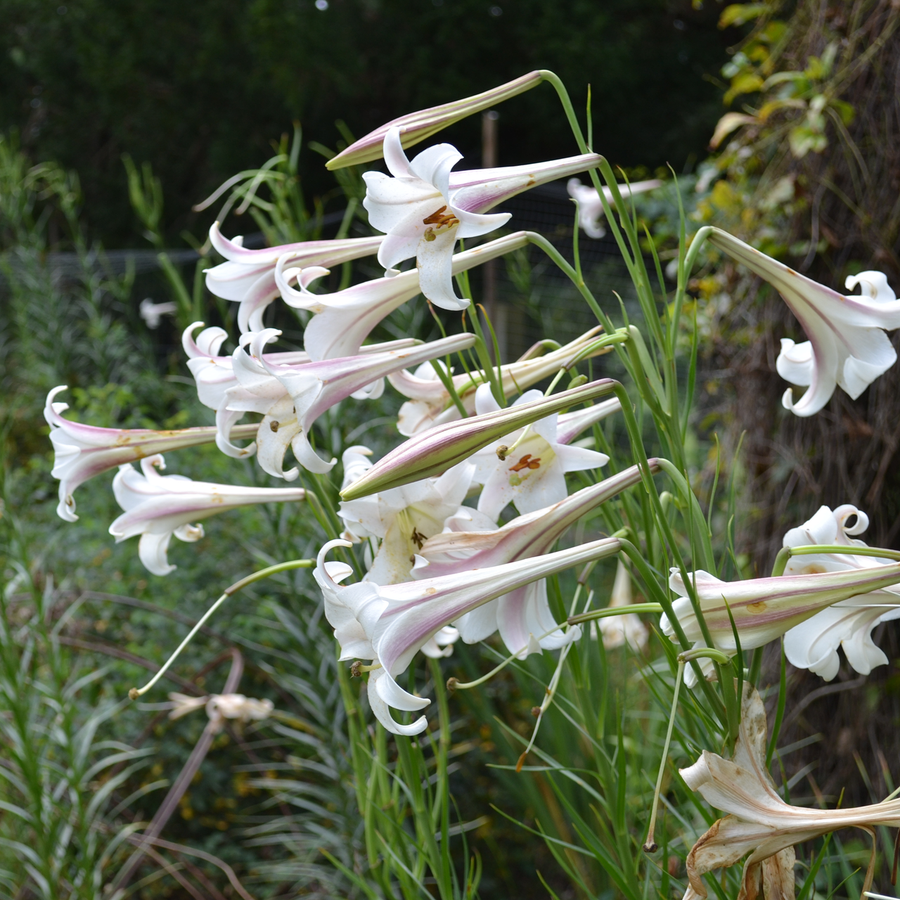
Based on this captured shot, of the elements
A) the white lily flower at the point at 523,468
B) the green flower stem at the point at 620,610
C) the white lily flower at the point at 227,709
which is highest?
the white lily flower at the point at 523,468

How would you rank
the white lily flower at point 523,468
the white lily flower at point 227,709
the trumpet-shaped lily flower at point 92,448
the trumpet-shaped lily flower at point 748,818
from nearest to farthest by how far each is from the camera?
the trumpet-shaped lily flower at point 748,818 → the white lily flower at point 523,468 → the trumpet-shaped lily flower at point 92,448 → the white lily flower at point 227,709

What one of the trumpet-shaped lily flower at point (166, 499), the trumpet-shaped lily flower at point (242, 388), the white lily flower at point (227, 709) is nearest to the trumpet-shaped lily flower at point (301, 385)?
the trumpet-shaped lily flower at point (242, 388)

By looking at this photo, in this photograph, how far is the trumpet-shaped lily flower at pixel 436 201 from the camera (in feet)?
1.52

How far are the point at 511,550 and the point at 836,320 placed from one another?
0.84 feet

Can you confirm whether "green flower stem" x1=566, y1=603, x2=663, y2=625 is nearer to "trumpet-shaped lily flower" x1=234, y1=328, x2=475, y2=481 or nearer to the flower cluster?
the flower cluster

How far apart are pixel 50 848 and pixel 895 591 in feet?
3.91

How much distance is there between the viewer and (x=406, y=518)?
1.79 feet

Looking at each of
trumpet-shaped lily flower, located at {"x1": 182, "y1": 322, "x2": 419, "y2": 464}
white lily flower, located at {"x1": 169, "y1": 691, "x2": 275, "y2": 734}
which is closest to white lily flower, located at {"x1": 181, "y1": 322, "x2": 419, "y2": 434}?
trumpet-shaped lily flower, located at {"x1": 182, "y1": 322, "x2": 419, "y2": 464}

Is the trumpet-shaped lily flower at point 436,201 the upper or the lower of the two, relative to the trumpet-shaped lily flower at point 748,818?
upper

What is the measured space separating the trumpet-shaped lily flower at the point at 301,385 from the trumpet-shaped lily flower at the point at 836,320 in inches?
7.5

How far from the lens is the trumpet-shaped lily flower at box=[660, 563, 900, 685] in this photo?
437 mm

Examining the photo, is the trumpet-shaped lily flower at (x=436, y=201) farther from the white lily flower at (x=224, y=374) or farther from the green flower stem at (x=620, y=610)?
the green flower stem at (x=620, y=610)

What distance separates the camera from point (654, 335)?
0.54m

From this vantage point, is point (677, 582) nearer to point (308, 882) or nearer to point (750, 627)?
point (750, 627)
